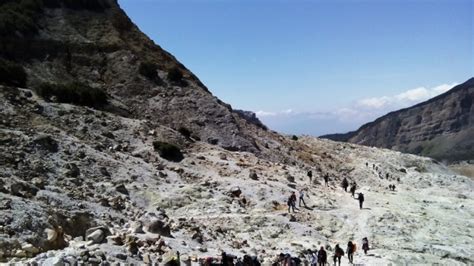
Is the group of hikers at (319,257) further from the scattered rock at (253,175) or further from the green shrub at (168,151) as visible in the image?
the green shrub at (168,151)

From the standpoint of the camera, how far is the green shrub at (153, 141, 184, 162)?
4350cm

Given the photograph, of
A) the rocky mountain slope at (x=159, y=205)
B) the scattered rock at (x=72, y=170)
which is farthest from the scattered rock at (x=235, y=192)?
the scattered rock at (x=72, y=170)

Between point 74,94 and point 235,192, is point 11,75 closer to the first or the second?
point 74,94

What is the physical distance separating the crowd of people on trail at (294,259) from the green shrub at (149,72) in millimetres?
34110

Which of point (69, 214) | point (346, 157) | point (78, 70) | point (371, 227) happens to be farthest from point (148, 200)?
point (346, 157)

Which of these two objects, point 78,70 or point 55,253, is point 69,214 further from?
point 78,70

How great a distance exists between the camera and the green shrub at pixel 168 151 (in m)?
43.5

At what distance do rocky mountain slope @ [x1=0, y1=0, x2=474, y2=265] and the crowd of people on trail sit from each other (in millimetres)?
742

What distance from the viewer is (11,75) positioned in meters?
45.5

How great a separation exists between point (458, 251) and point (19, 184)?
86.0ft

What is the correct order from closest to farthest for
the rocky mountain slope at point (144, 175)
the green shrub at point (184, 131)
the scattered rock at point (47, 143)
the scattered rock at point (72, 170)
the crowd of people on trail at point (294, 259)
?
the crowd of people on trail at point (294, 259), the rocky mountain slope at point (144, 175), the scattered rock at point (72, 170), the scattered rock at point (47, 143), the green shrub at point (184, 131)

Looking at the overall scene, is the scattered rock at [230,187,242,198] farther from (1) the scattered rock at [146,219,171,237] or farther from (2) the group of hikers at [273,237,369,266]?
(1) the scattered rock at [146,219,171,237]

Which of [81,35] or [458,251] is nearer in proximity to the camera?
[458,251]

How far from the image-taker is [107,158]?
125 ft
